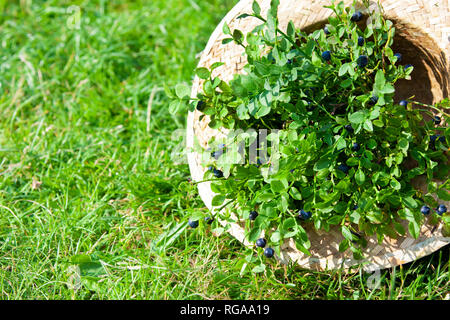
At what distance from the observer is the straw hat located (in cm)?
156

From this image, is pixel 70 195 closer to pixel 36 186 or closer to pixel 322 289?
pixel 36 186

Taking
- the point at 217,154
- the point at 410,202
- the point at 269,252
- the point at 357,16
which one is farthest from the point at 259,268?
the point at 357,16

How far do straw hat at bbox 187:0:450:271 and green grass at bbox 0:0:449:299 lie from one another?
6 centimetres

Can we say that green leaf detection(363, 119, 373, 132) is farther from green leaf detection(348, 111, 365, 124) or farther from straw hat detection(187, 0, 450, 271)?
straw hat detection(187, 0, 450, 271)

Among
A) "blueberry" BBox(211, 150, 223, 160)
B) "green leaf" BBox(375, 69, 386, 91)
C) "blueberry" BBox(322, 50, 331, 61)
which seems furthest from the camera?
Result: "blueberry" BBox(211, 150, 223, 160)

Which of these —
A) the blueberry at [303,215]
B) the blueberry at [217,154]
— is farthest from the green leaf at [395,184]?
the blueberry at [217,154]

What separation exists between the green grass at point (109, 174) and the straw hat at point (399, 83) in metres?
0.06

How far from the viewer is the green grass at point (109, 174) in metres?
1.65

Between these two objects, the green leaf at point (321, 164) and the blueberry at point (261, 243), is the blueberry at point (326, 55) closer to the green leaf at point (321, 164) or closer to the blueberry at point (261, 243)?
the green leaf at point (321, 164)

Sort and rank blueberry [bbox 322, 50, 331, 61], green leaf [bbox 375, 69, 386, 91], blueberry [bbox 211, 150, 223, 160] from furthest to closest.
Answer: blueberry [bbox 211, 150, 223, 160]
blueberry [bbox 322, 50, 331, 61]
green leaf [bbox 375, 69, 386, 91]

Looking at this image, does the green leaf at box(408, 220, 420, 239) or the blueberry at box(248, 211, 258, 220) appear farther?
the blueberry at box(248, 211, 258, 220)

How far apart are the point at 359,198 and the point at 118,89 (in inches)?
56.4

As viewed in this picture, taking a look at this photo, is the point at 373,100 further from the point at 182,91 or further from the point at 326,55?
the point at 182,91

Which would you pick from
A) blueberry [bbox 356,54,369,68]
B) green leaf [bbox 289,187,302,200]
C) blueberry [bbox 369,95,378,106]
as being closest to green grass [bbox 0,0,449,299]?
green leaf [bbox 289,187,302,200]
